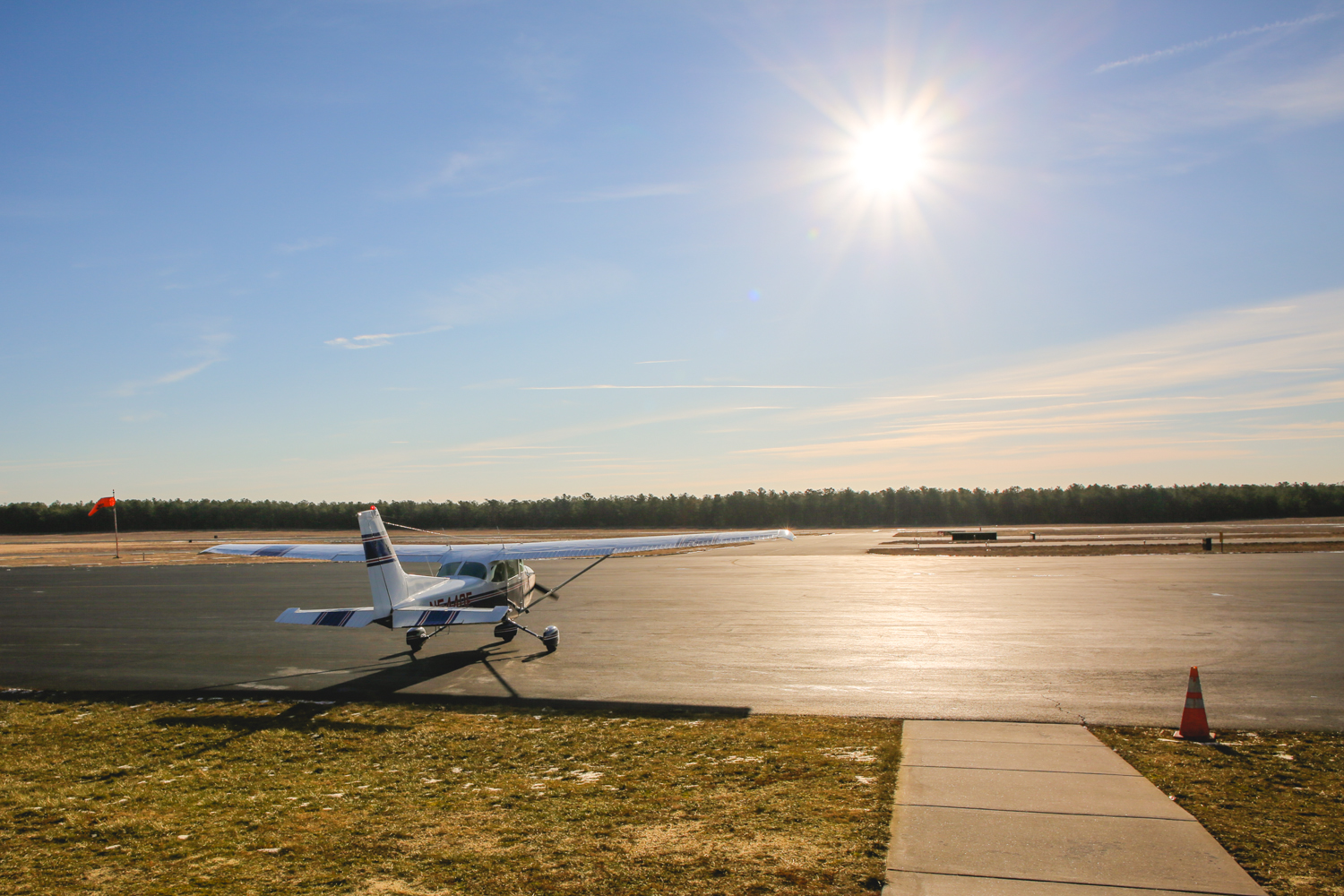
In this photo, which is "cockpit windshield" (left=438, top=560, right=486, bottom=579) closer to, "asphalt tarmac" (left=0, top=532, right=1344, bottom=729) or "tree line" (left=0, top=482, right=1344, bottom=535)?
"asphalt tarmac" (left=0, top=532, right=1344, bottom=729)

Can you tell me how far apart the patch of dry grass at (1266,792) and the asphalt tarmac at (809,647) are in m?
0.96

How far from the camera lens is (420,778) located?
796 cm

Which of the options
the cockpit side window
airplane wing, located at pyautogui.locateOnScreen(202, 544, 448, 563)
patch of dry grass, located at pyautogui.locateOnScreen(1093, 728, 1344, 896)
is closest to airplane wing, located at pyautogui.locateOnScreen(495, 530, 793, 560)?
the cockpit side window

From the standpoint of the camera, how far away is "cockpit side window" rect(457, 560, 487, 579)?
632 inches

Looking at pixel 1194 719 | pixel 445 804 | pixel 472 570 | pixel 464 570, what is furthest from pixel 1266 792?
pixel 464 570

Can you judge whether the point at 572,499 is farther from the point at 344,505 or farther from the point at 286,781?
the point at 286,781

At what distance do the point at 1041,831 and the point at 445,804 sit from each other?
526 cm

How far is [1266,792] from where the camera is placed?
6.97m

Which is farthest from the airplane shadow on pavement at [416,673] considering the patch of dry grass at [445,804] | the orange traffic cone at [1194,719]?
the orange traffic cone at [1194,719]

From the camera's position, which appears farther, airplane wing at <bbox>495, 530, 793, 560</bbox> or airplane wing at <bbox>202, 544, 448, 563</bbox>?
airplane wing at <bbox>202, 544, 448, 563</bbox>

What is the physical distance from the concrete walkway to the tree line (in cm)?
10039

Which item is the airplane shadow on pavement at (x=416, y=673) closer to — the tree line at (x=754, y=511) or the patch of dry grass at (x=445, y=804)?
the patch of dry grass at (x=445, y=804)

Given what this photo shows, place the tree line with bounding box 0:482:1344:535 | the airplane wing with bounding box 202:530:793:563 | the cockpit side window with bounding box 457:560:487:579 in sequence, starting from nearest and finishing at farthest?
the airplane wing with bounding box 202:530:793:563 → the cockpit side window with bounding box 457:560:487:579 → the tree line with bounding box 0:482:1344:535

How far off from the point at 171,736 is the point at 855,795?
894cm
